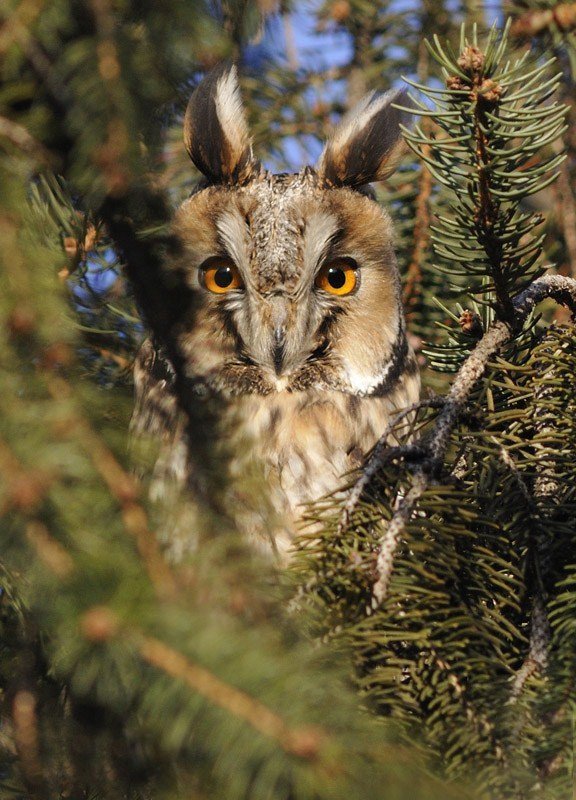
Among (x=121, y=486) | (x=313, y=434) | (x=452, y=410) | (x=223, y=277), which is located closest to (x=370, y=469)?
(x=452, y=410)

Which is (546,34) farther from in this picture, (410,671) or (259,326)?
(410,671)

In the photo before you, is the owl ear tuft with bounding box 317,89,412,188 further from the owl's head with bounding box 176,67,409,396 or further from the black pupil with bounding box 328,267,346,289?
the black pupil with bounding box 328,267,346,289

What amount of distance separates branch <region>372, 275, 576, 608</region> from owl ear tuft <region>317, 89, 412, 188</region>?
77 cm

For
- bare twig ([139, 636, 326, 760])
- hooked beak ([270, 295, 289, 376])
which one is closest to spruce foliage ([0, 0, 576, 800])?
bare twig ([139, 636, 326, 760])

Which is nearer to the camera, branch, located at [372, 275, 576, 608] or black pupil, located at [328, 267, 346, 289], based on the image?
branch, located at [372, 275, 576, 608]

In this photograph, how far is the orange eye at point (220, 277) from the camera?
6.18ft

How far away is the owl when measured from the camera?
1823 millimetres

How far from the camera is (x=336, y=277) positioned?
1.96m

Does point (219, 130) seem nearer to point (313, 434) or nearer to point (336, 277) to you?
point (336, 277)

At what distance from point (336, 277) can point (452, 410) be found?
84 centimetres

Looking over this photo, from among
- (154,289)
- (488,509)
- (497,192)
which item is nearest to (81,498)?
(154,289)

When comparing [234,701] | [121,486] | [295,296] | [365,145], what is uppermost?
[365,145]

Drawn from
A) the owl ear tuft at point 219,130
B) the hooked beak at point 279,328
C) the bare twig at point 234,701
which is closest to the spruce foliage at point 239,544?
the bare twig at point 234,701

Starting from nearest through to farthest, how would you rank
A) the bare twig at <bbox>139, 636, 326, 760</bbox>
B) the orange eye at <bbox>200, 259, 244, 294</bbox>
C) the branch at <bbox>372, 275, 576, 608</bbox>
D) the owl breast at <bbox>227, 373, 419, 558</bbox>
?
the bare twig at <bbox>139, 636, 326, 760</bbox>
the branch at <bbox>372, 275, 576, 608</bbox>
the owl breast at <bbox>227, 373, 419, 558</bbox>
the orange eye at <bbox>200, 259, 244, 294</bbox>
